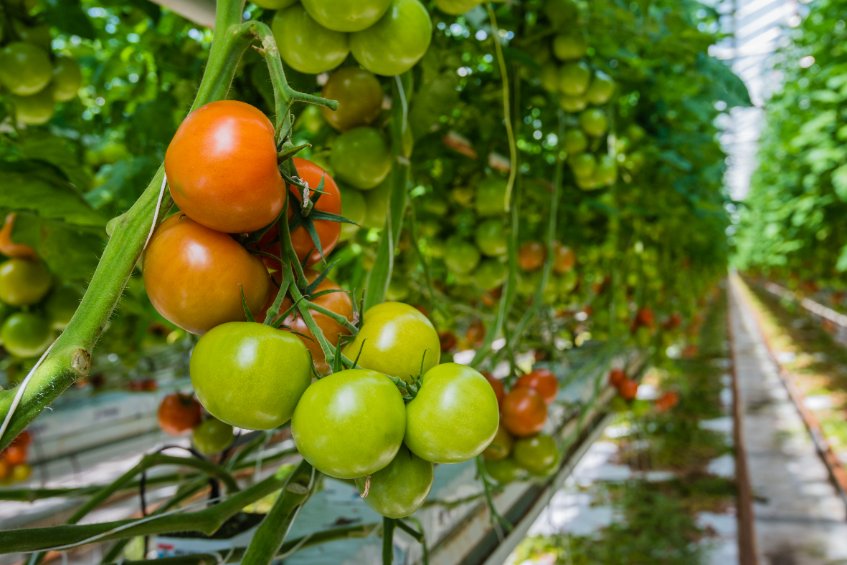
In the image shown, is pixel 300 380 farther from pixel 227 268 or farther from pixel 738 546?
pixel 738 546

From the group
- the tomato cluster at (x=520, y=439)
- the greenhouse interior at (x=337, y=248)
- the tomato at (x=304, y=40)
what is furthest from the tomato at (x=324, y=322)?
the tomato cluster at (x=520, y=439)

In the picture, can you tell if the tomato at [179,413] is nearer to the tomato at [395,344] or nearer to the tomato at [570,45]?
the tomato at [395,344]

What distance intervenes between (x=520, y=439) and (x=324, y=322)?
0.54 meters

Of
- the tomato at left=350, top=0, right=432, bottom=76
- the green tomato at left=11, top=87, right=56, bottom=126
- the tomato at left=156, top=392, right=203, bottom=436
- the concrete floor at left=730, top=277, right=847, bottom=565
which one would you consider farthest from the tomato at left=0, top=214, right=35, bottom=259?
the concrete floor at left=730, top=277, right=847, bottom=565

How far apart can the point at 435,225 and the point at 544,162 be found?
0.38 metres

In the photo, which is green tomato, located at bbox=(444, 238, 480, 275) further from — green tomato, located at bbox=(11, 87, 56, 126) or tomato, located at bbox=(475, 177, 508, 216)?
green tomato, located at bbox=(11, 87, 56, 126)

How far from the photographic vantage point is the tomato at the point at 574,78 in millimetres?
1049

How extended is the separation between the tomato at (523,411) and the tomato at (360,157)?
14.3 inches

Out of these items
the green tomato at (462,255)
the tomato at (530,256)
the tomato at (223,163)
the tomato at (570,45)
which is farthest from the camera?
the tomato at (530,256)

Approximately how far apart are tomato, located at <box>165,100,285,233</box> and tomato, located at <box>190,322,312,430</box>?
0.19 feet

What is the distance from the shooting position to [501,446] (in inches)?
32.2

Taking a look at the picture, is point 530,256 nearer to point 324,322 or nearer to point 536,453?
point 536,453

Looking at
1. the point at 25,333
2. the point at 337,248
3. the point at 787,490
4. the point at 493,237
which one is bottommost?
Answer: the point at 787,490

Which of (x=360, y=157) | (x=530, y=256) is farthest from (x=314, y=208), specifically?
(x=530, y=256)
